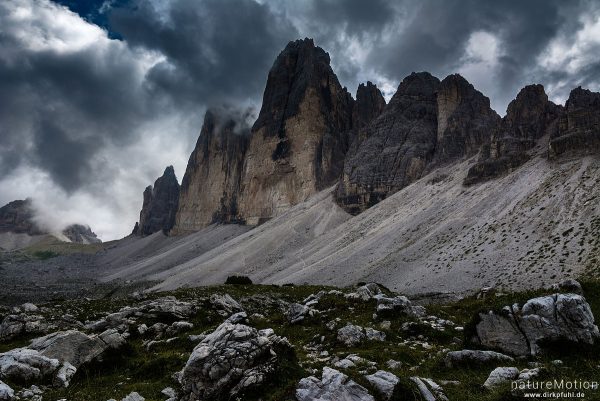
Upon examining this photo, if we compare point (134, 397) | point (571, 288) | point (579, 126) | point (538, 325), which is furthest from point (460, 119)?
point (134, 397)

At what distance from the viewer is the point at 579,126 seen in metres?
71.0

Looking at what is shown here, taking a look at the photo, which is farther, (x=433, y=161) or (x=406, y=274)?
(x=433, y=161)

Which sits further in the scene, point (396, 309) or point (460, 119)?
point (460, 119)

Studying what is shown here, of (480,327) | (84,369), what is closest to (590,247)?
(480,327)

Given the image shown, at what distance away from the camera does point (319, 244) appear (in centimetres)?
9006

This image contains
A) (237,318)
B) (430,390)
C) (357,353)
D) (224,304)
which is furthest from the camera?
(224,304)

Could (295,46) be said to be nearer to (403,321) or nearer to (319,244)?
(319,244)

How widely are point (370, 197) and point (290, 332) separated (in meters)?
100

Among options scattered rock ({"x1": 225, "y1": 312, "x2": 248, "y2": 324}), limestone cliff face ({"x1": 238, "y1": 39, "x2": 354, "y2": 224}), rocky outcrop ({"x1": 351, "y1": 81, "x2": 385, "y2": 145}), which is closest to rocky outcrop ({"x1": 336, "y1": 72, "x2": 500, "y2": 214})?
limestone cliff face ({"x1": 238, "y1": 39, "x2": 354, "y2": 224})

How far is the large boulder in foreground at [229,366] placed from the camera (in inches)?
359

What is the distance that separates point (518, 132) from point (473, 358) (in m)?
90.0

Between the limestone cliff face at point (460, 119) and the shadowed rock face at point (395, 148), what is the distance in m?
5.41

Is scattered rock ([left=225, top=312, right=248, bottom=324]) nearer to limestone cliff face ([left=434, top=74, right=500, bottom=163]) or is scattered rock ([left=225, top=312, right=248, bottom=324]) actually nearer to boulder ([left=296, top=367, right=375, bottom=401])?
boulder ([left=296, top=367, right=375, bottom=401])

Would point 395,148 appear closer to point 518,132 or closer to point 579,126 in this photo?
point 518,132
